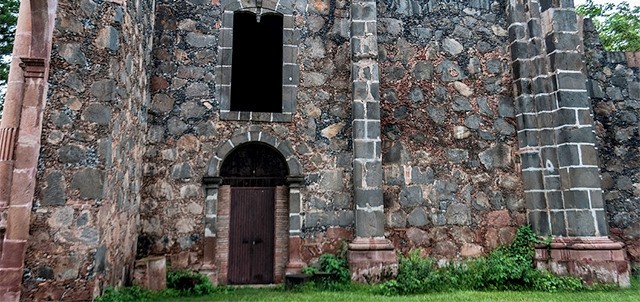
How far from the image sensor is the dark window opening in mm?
8109

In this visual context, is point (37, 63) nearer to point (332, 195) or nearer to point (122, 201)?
point (122, 201)

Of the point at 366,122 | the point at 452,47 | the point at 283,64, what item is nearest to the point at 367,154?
the point at 366,122

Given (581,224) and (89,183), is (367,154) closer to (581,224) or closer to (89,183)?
(581,224)

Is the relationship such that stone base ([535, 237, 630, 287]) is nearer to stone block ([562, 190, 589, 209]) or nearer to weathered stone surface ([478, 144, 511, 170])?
stone block ([562, 190, 589, 209])

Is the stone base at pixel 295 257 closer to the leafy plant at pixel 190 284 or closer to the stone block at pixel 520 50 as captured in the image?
the leafy plant at pixel 190 284

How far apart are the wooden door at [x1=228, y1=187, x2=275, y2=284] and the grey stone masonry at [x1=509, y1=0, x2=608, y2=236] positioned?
16.2 feet

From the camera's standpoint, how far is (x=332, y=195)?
734 centimetres

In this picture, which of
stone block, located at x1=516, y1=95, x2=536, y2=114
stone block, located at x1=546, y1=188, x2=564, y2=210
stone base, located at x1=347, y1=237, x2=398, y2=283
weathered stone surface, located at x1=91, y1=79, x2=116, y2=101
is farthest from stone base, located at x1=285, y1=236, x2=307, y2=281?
stone block, located at x1=516, y1=95, x2=536, y2=114

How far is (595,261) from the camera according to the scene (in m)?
6.76

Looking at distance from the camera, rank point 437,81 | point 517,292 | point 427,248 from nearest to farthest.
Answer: point 517,292 → point 427,248 → point 437,81

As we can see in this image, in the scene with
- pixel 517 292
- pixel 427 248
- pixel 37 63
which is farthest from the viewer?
pixel 427 248

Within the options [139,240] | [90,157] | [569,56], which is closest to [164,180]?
[139,240]

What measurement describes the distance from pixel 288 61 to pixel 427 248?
4299 mm

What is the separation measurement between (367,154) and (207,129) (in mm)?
2846
